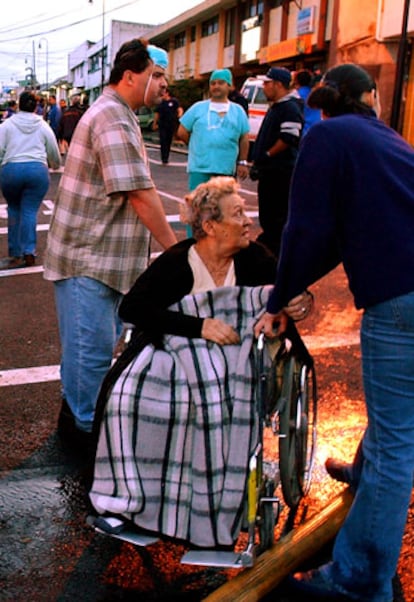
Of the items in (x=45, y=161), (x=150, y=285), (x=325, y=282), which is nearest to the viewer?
(x=150, y=285)

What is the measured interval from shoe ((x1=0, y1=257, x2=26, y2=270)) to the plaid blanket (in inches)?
234

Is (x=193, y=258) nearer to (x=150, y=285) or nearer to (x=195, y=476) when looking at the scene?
(x=150, y=285)

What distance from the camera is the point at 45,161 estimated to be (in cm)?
845

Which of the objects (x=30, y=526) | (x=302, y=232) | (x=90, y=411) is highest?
(x=302, y=232)

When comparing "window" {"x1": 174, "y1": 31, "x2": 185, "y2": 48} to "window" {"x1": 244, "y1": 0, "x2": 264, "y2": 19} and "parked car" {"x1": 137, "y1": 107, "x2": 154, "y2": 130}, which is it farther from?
"parked car" {"x1": 137, "y1": 107, "x2": 154, "y2": 130}

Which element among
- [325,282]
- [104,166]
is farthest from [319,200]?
[325,282]

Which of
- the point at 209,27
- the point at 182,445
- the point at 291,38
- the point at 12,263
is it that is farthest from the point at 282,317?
the point at 209,27

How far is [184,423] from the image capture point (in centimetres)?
282

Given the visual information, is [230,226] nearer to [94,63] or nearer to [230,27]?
[230,27]

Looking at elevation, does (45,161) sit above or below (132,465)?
above

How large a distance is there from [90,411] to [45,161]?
5.09m

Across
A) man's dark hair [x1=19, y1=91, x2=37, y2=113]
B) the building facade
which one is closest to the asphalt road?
man's dark hair [x1=19, y1=91, x2=37, y2=113]

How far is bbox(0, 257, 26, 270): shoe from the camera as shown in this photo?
27.9 feet

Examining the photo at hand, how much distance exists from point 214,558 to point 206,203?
1386mm
